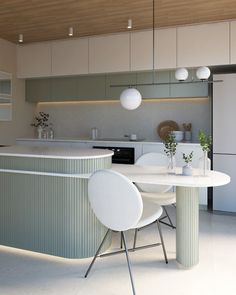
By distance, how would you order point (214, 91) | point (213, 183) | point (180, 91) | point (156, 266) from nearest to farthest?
point (213, 183) → point (156, 266) → point (214, 91) → point (180, 91)

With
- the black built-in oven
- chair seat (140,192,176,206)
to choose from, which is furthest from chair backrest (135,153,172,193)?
the black built-in oven

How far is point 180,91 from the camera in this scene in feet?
16.1

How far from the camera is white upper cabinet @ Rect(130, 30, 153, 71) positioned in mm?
4812

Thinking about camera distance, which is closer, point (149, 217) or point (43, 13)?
point (149, 217)

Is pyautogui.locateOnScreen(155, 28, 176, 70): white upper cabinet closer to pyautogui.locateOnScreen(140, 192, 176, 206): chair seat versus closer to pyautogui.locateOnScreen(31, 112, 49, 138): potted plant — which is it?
pyautogui.locateOnScreen(140, 192, 176, 206): chair seat

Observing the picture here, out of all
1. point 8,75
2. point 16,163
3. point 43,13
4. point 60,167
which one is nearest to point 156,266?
point 60,167

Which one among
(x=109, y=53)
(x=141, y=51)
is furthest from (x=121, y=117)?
(x=141, y=51)

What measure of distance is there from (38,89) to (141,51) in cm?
207

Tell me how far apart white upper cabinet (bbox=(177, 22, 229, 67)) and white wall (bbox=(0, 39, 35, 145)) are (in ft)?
9.27

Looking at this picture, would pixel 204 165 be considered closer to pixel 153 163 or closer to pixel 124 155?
pixel 153 163

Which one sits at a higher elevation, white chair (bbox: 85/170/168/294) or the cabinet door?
the cabinet door

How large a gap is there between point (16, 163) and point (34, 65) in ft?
10.0

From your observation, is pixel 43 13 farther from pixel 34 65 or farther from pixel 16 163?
pixel 16 163

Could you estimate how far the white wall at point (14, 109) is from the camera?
5.36 metres
